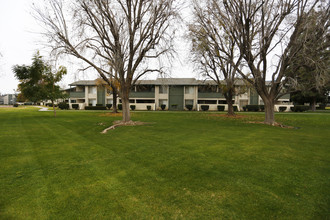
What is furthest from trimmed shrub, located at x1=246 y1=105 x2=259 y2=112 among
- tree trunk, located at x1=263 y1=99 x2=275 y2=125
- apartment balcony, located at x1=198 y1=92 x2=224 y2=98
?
tree trunk, located at x1=263 y1=99 x2=275 y2=125

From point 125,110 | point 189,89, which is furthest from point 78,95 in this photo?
point 125,110

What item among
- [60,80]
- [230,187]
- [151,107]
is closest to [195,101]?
[151,107]

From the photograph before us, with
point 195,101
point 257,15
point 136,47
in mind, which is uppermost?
point 257,15

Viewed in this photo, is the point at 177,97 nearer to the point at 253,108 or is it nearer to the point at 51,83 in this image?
the point at 253,108

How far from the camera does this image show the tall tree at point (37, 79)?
2267 cm

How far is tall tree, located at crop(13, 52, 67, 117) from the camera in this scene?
2267 cm

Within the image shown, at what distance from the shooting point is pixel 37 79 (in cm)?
2320

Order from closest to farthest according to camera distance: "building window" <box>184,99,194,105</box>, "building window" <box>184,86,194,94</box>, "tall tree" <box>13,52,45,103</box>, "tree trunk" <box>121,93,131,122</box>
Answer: "tree trunk" <box>121,93,131,122</box> < "tall tree" <box>13,52,45,103</box> < "building window" <box>184,86,194,94</box> < "building window" <box>184,99,194,105</box>

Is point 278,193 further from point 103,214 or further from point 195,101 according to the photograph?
point 195,101

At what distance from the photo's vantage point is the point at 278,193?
12.1 ft

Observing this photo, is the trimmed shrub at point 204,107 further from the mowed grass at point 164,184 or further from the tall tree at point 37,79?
the mowed grass at point 164,184

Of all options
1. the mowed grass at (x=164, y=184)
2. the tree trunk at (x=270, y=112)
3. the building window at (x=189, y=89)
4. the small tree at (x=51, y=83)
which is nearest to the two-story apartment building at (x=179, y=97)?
the building window at (x=189, y=89)

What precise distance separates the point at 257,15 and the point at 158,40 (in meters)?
8.52

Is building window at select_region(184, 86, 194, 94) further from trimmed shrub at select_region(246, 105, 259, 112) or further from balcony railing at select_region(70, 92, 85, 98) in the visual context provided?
balcony railing at select_region(70, 92, 85, 98)
